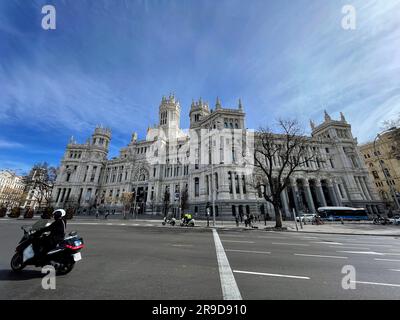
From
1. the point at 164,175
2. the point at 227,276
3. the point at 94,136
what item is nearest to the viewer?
the point at 227,276

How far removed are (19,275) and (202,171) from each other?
38827mm

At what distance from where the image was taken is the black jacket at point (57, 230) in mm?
5065

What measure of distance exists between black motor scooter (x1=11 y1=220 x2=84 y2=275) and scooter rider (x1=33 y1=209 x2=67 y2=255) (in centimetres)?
11

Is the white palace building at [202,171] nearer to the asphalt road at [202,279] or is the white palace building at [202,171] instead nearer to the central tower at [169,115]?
the central tower at [169,115]

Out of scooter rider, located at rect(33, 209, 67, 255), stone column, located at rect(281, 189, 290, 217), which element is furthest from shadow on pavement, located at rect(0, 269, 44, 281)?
stone column, located at rect(281, 189, 290, 217)

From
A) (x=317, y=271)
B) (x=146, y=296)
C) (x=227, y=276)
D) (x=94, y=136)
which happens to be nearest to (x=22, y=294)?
(x=146, y=296)

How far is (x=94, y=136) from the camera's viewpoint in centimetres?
7300

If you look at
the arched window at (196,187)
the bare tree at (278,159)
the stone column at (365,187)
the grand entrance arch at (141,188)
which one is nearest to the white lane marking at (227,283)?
the bare tree at (278,159)

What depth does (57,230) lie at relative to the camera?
5.12m

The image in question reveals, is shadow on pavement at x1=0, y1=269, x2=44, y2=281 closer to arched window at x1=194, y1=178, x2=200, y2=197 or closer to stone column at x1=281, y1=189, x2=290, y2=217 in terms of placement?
arched window at x1=194, y1=178, x2=200, y2=197

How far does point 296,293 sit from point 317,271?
98.8 inches

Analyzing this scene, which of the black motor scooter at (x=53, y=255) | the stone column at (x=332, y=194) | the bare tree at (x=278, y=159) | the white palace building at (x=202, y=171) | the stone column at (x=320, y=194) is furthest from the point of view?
the stone column at (x=332, y=194)

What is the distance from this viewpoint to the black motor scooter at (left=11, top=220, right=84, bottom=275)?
4980 millimetres
